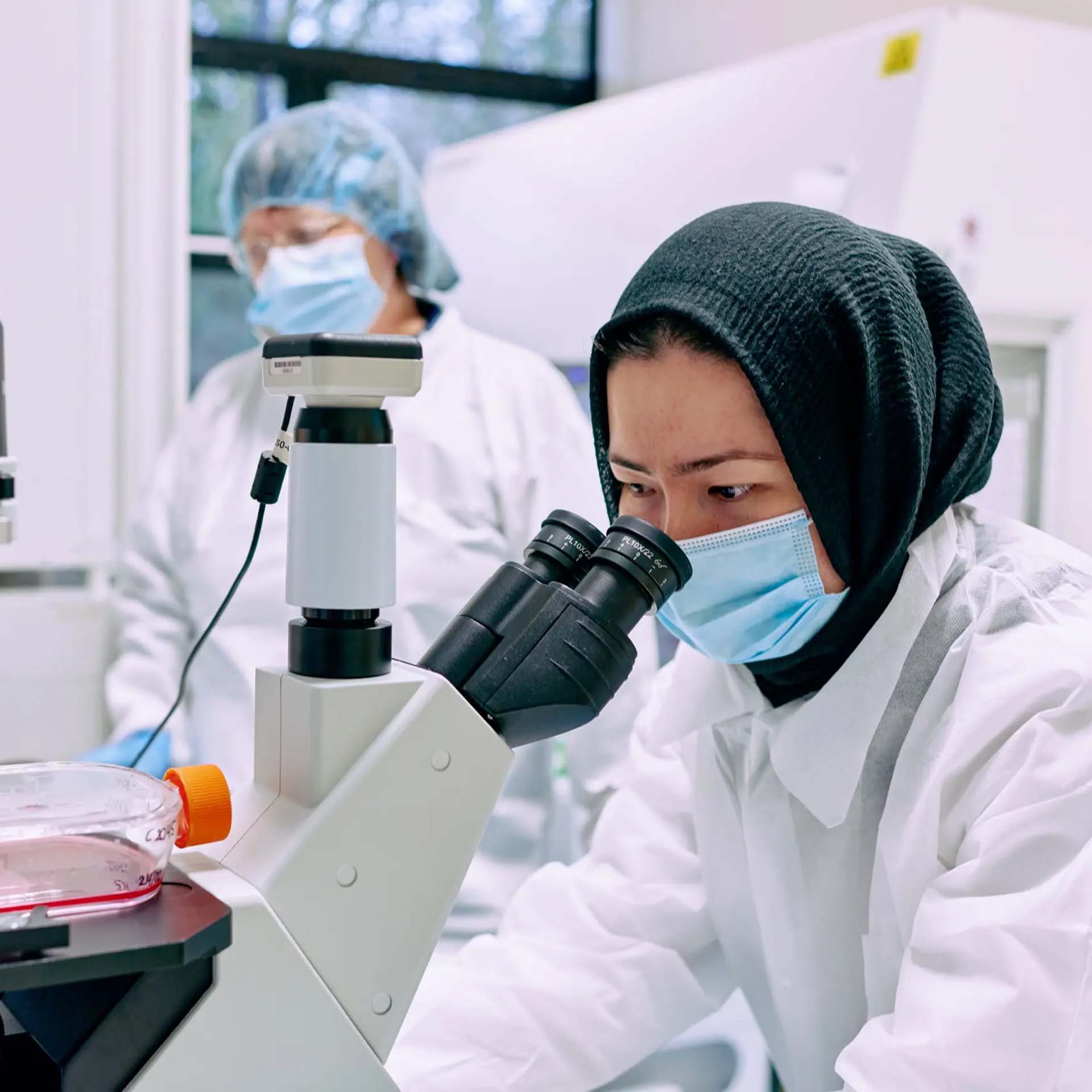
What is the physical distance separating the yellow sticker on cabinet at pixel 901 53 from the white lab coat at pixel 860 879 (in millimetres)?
1026

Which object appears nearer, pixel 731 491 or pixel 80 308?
pixel 731 491

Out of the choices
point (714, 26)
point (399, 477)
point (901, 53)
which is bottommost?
point (399, 477)

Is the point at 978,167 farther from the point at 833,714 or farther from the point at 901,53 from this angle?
the point at 833,714

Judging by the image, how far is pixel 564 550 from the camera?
2.58 ft

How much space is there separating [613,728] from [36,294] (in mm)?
1305

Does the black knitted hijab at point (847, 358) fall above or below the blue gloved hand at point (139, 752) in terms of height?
above

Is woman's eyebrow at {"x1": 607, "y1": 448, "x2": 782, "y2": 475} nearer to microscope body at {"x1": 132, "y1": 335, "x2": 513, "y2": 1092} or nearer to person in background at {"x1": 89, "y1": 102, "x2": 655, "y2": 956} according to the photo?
microscope body at {"x1": 132, "y1": 335, "x2": 513, "y2": 1092}

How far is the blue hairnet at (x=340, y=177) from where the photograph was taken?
194 centimetres

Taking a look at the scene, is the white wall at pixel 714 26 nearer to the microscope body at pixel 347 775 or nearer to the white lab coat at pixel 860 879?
the white lab coat at pixel 860 879

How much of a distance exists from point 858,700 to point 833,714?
0.02 meters

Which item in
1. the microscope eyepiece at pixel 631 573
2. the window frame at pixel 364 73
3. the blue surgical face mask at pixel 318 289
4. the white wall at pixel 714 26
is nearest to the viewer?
the microscope eyepiece at pixel 631 573

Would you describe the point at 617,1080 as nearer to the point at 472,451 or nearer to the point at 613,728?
the point at 613,728

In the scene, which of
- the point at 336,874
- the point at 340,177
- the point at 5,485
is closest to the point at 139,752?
the point at 340,177

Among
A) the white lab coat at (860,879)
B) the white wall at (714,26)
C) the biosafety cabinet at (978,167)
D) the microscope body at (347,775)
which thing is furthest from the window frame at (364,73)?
the microscope body at (347,775)
